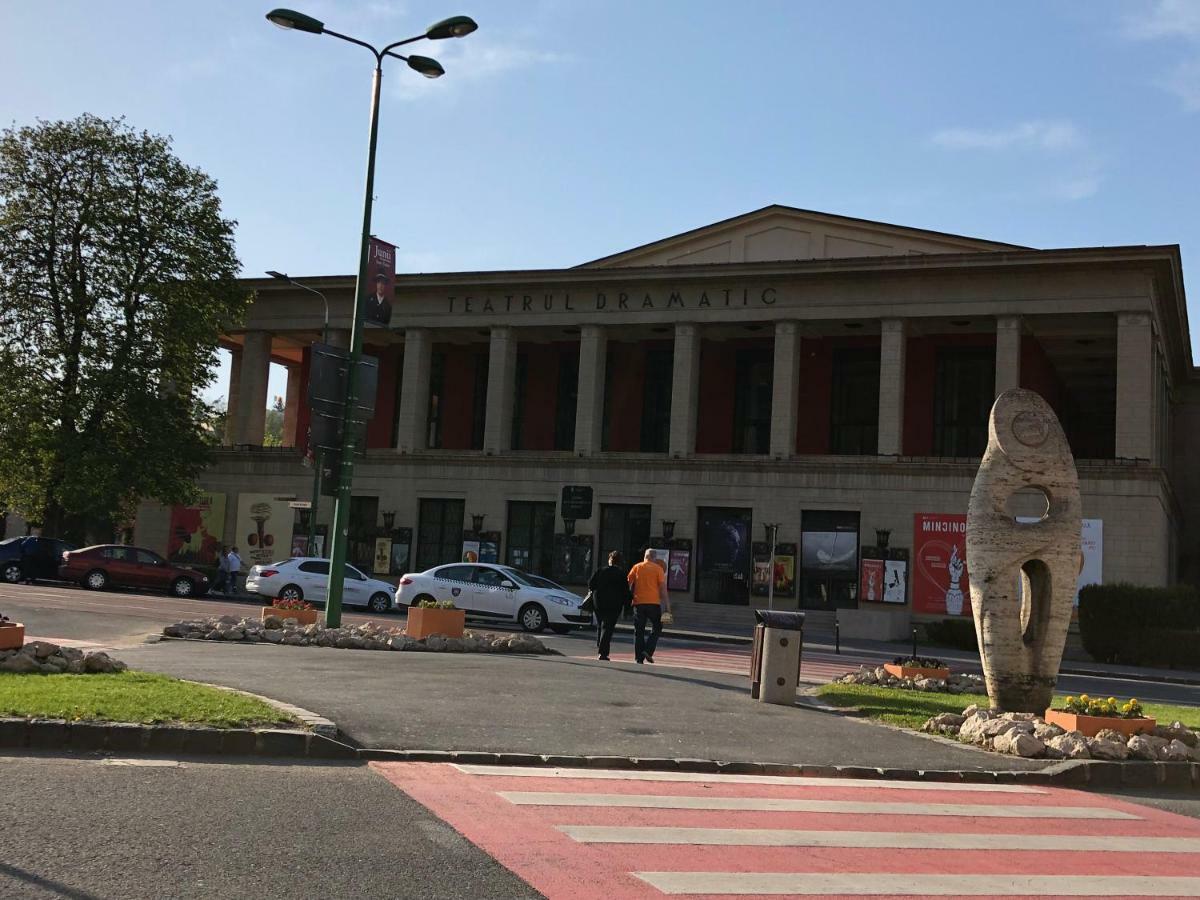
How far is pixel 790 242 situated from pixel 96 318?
1010 inches

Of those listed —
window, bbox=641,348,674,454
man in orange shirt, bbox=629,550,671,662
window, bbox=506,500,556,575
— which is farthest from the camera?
window, bbox=641,348,674,454

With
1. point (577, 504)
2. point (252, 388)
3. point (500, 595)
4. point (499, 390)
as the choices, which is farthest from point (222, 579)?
point (500, 595)

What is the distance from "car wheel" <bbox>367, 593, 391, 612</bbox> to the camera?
34594 mm

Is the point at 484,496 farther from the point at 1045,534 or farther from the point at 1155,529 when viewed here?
the point at 1045,534

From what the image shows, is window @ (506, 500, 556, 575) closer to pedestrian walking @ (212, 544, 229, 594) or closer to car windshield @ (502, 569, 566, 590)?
pedestrian walking @ (212, 544, 229, 594)

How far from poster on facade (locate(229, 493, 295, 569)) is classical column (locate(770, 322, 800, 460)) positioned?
20.1 metres

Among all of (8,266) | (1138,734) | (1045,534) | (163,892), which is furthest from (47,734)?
(8,266)

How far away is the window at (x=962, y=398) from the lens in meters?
43.8

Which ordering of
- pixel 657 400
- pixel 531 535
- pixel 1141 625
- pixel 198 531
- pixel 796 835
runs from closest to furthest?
1. pixel 796 835
2. pixel 1141 625
3. pixel 531 535
4. pixel 657 400
5. pixel 198 531

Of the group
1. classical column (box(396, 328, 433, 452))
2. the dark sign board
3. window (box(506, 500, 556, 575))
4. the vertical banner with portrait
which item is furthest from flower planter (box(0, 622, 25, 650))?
classical column (box(396, 328, 433, 452))

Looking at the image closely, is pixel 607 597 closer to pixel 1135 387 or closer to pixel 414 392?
pixel 1135 387

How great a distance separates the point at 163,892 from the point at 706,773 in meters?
5.09

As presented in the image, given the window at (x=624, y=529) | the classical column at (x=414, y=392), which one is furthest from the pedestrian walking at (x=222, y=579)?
the window at (x=624, y=529)

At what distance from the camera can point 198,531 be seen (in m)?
50.6
